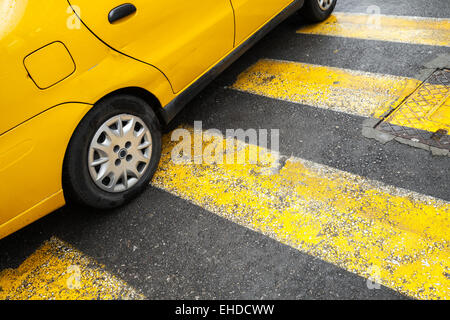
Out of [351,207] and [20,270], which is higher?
[351,207]

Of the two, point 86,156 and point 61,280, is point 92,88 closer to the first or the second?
point 86,156

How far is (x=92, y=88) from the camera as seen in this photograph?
263cm

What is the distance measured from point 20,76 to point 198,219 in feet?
4.74

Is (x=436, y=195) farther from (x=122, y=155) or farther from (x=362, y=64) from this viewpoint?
(x=122, y=155)

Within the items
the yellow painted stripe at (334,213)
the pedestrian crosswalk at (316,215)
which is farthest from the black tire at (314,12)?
the yellow painted stripe at (334,213)

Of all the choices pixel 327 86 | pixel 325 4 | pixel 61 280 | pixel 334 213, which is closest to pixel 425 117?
pixel 327 86

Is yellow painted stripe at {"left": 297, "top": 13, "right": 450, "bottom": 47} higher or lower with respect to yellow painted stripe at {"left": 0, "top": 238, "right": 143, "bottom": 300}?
higher

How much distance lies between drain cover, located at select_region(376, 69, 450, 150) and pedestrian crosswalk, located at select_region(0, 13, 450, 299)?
0.17 ft

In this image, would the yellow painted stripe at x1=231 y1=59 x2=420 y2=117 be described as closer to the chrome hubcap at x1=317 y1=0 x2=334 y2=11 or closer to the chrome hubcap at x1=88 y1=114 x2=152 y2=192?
the chrome hubcap at x1=317 y1=0 x2=334 y2=11

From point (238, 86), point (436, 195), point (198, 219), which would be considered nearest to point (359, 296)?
point (436, 195)

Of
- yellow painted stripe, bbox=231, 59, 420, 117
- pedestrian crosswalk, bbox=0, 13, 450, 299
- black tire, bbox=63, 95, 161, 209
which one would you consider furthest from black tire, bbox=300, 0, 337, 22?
black tire, bbox=63, 95, 161, 209

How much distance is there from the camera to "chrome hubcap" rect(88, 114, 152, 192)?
112 inches

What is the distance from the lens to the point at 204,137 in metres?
3.67

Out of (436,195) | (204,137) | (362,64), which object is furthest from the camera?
(362,64)
